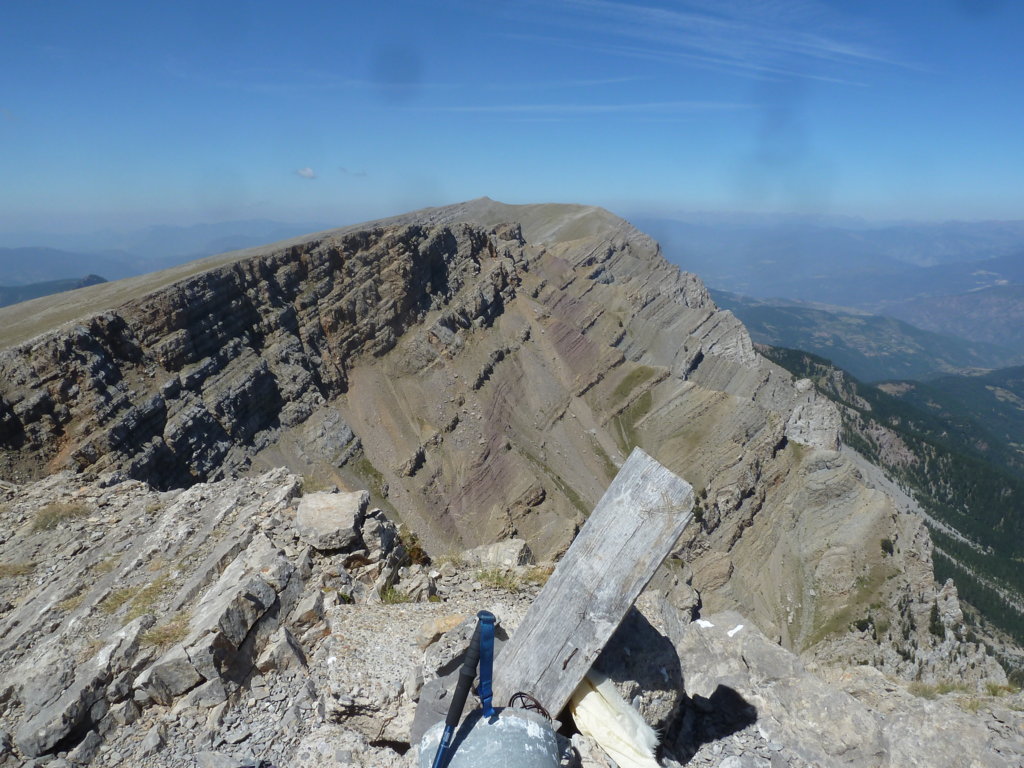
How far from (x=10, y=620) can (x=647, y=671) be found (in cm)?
914

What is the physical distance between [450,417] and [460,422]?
1106mm

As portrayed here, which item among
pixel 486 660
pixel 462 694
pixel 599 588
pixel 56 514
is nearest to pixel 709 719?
pixel 599 588

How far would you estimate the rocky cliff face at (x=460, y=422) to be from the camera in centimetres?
3312

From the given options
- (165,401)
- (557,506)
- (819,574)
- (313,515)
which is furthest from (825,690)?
(819,574)

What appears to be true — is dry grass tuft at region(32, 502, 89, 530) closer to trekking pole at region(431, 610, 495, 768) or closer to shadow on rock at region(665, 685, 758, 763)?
trekking pole at region(431, 610, 495, 768)

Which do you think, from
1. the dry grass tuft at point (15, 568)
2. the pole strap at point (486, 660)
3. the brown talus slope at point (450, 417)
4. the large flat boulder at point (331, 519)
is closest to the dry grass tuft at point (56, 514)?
the dry grass tuft at point (15, 568)

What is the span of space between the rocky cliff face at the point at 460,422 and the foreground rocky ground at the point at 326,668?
70.0 ft

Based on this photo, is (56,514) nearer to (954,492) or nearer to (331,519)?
(331,519)

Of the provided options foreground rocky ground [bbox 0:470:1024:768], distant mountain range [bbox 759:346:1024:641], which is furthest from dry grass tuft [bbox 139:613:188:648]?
distant mountain range [bbox 759:346:1024:641]

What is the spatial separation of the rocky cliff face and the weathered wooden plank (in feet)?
86.4

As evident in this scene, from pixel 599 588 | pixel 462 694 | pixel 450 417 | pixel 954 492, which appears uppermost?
pixel 462 694

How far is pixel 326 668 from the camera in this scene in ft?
19.4

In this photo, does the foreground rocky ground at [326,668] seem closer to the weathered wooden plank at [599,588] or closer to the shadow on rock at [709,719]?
the shadow on rock at [709,719]

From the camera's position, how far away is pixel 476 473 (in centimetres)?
5031
